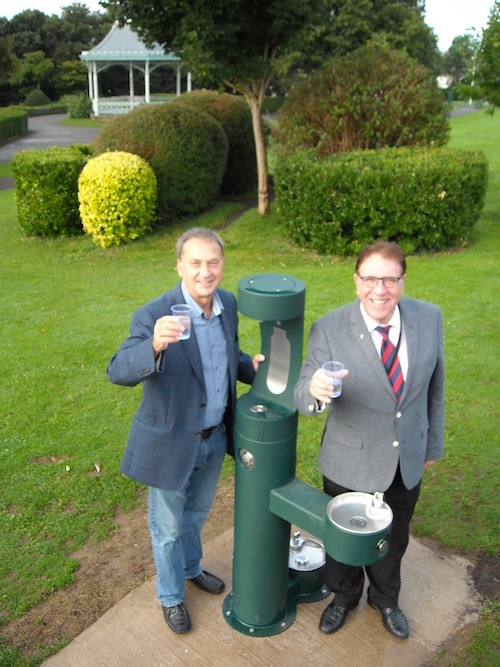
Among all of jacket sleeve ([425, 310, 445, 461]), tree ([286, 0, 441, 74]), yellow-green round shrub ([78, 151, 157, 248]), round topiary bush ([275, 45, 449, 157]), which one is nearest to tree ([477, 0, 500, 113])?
round topiary bush ([275, 45, 449, 157])

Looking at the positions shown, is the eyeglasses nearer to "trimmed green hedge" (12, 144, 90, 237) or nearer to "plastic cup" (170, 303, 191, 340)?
"plastic cup" (170, 303, 191, 340)

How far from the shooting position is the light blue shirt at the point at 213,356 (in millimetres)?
2957

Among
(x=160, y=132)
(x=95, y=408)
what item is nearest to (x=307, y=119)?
(x=160, y=132)

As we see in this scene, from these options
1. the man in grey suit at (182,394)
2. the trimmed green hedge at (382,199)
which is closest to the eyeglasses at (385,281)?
the man in grey suit at (182,394)

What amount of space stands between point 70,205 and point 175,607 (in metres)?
9.13

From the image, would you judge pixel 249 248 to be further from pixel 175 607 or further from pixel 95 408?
pixel 175 607

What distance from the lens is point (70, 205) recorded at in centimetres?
1138

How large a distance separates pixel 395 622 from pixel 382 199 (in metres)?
6.90

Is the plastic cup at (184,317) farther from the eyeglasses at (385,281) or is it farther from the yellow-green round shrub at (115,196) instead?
the yellow-green round shrub at (115,196)

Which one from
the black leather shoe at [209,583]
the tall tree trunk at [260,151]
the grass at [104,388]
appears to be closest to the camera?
the black leather shoe at [209,583]

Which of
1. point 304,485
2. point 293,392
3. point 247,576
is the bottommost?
point 247,576

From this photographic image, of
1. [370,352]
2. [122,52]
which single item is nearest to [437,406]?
[370,352]

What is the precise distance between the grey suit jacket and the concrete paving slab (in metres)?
0.85

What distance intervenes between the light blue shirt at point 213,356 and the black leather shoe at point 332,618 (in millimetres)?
1109
